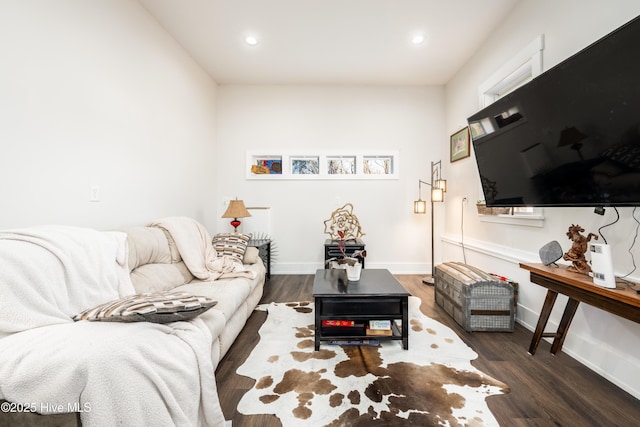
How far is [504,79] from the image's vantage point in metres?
2.64

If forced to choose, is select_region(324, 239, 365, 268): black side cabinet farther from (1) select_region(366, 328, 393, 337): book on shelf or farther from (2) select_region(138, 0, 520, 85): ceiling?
(2) select_region(138, 0, 520, 85): ceiling

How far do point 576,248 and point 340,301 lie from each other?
159 centimetres

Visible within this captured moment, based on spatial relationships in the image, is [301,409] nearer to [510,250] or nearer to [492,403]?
[492,403]

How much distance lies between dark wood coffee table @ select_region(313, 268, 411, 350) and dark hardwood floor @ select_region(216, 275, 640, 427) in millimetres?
550

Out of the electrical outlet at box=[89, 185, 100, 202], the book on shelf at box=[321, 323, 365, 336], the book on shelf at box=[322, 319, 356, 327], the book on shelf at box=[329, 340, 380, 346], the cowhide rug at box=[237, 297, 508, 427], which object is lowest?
the cowhide rug at box=[237, 297, 508, 427]

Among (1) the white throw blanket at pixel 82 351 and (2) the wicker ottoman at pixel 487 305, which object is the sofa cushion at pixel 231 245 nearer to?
(1) the white throw blanket at pixel 82 351

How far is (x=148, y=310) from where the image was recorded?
116 centimetres

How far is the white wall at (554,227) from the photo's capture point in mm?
1556

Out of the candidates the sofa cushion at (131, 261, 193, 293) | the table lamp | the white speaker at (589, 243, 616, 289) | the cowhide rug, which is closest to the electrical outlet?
the sofa cushion at (131, 261, 193, 293)

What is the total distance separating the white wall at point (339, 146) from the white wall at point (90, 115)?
1042 mm

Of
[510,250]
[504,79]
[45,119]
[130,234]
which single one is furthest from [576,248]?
[45,119]

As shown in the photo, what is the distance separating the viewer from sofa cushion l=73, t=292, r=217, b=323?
1.14m

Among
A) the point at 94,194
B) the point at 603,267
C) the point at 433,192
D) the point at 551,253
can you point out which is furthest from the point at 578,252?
the point at 94,194

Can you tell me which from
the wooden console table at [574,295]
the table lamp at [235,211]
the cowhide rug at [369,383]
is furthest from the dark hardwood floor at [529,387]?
the table lamp at [235,211]
